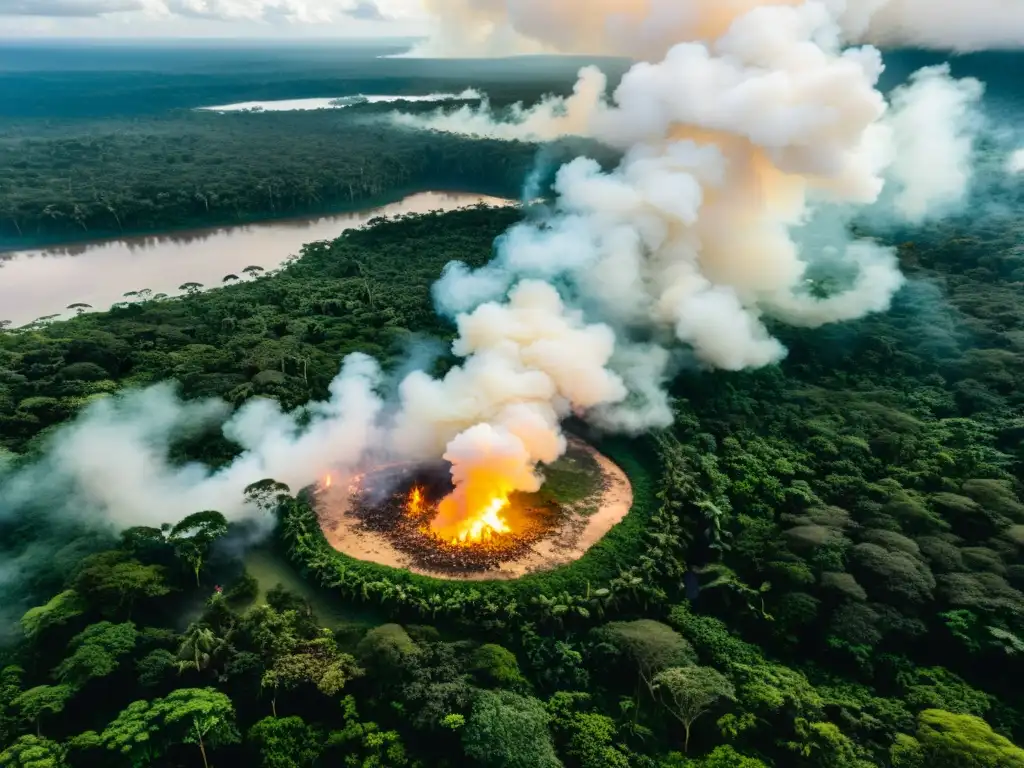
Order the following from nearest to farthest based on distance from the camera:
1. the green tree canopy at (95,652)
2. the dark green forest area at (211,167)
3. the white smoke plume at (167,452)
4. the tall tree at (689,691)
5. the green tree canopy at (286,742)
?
1. the green tree canopy at (286,742)
2. the tall tree at (689,691)
3. the green tree canopy at (95,652)
4. the white smoke plume at (167,452)
5. the dark green forest area at (211,167)

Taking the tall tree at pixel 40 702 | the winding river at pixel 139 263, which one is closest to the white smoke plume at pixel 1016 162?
the winding river at pixel 139 263

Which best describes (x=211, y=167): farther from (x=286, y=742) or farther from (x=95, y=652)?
(x=286, y=742)

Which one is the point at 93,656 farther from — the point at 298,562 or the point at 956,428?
the point at 956,428

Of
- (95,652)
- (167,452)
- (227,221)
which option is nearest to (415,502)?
(167,452)

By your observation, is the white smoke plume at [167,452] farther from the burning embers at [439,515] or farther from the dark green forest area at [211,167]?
the dark green forest area at [211,167]

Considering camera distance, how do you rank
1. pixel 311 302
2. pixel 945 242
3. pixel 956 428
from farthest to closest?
pixel 945 242 < pixel 311 302 < pixel 956 428

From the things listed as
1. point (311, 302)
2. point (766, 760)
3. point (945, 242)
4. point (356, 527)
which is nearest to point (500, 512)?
point (356, 527)

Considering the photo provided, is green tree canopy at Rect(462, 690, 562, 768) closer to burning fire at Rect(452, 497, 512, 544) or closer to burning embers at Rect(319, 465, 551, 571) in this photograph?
burning embers at Rect(319, 465, 551, 571)
